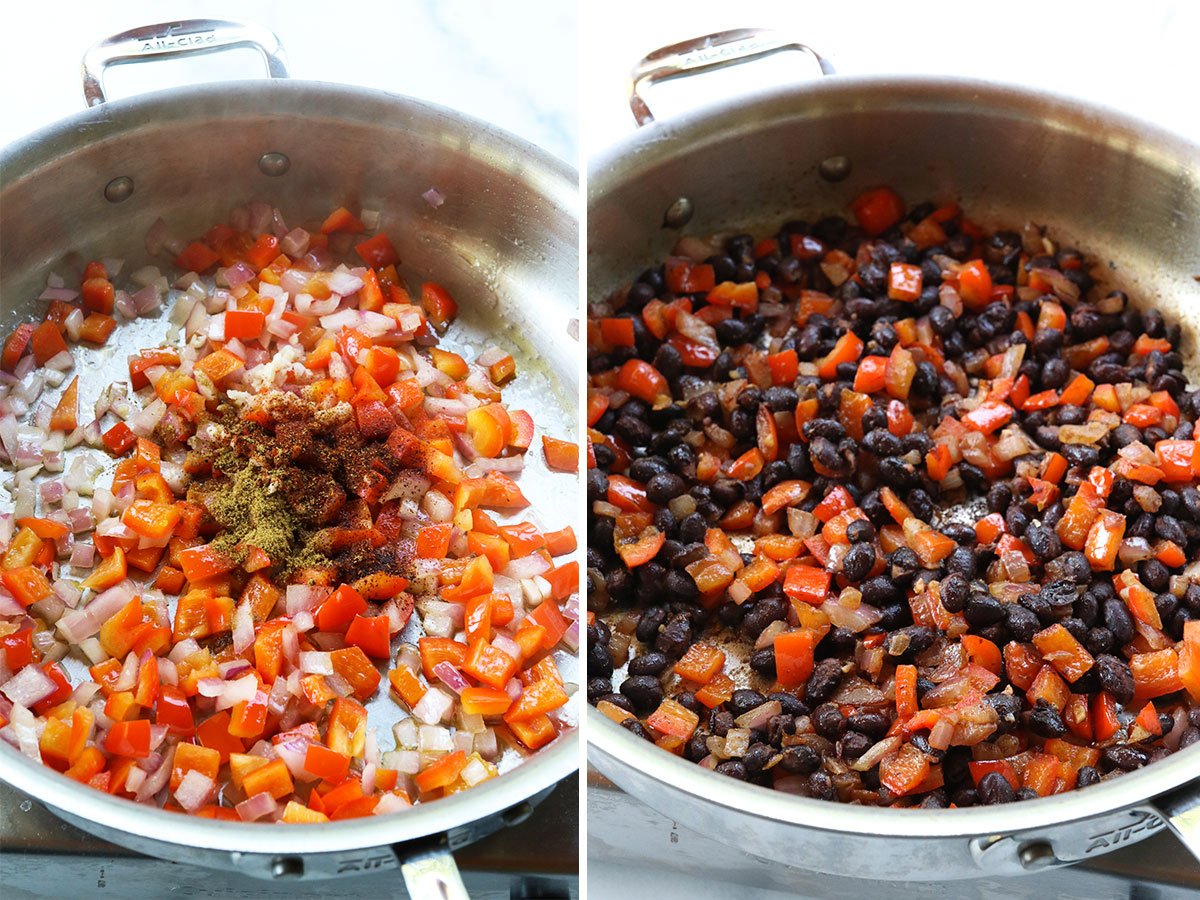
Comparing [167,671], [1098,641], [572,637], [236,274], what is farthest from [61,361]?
[1098,641]

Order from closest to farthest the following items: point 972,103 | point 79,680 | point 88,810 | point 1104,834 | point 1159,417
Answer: point 88,810
point 79,680
point 1104,834
point 1159,417
point 972,103

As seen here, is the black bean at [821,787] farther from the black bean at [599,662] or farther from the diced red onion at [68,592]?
the diced red onion at [68,592]

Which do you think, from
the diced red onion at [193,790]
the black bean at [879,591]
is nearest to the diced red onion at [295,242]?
the diced red onion at [193,790]

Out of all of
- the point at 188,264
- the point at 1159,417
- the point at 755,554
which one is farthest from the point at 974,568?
the point at 188,264

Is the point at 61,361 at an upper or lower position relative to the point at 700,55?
lower

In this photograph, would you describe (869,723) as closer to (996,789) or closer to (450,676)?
(996,789)

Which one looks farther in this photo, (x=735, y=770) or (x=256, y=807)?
(x=735, y=770)

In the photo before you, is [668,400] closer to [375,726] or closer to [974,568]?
[974,568]
